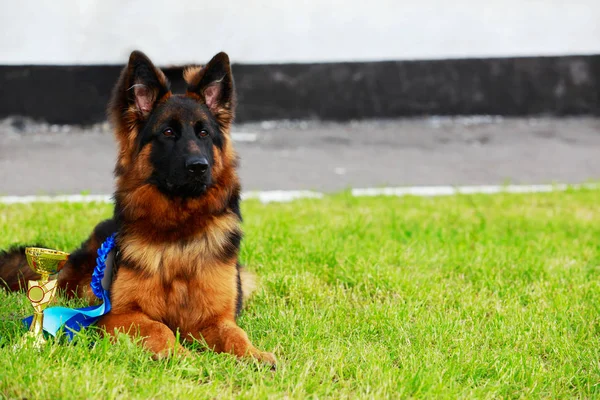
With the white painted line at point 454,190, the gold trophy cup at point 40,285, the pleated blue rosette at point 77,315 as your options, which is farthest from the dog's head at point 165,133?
the white painted line at point 454,190

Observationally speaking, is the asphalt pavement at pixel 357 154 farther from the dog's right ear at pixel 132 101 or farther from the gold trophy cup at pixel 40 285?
the gold trophy cup at pixel 40 285

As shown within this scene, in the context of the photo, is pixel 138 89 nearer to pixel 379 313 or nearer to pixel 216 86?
pixel 216 86

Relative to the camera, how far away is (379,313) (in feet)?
14.5

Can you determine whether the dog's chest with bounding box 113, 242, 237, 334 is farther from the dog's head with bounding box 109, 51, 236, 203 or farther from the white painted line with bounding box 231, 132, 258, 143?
the white painted line with bounding box 231, 132, 258, 143

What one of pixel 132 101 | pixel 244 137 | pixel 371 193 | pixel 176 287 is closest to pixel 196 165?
pixel 132 101

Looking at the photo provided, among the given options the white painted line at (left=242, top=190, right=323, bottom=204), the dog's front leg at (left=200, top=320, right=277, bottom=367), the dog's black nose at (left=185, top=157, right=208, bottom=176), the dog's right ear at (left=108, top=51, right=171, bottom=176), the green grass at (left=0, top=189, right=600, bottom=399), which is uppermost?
the dog's right ear at (left=108, top=51, right=171, bottom=176)

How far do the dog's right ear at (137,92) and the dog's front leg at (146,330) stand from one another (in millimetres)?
1053

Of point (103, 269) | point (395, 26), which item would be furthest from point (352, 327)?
point (395, 26)

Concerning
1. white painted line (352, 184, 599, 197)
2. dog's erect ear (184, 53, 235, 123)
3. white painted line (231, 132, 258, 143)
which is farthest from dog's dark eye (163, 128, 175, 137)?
white painted line (231, 132, 258, 143)

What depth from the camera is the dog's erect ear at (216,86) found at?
13.5ft

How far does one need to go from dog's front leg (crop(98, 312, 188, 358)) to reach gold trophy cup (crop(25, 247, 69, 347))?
0.34 m

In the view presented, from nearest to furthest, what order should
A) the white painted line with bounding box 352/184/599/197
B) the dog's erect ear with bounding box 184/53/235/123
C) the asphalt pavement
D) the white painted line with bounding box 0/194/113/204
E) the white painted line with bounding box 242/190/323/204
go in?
the dog's erect ear with bounding box 184/53/235/123, the white painted line with bounding box 0/194/113/204, the white painted line with bounding box 242/190/323/204, the white painted line with bounding box 352/184/599/197, the asphalt pavement

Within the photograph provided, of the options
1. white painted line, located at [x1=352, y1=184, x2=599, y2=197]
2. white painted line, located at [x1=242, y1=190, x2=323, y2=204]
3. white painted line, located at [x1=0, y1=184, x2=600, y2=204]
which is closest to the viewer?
white painted line, located at [x1=0, y1=184, x2=600, y2=204]

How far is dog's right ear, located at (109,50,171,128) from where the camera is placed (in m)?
3.90
